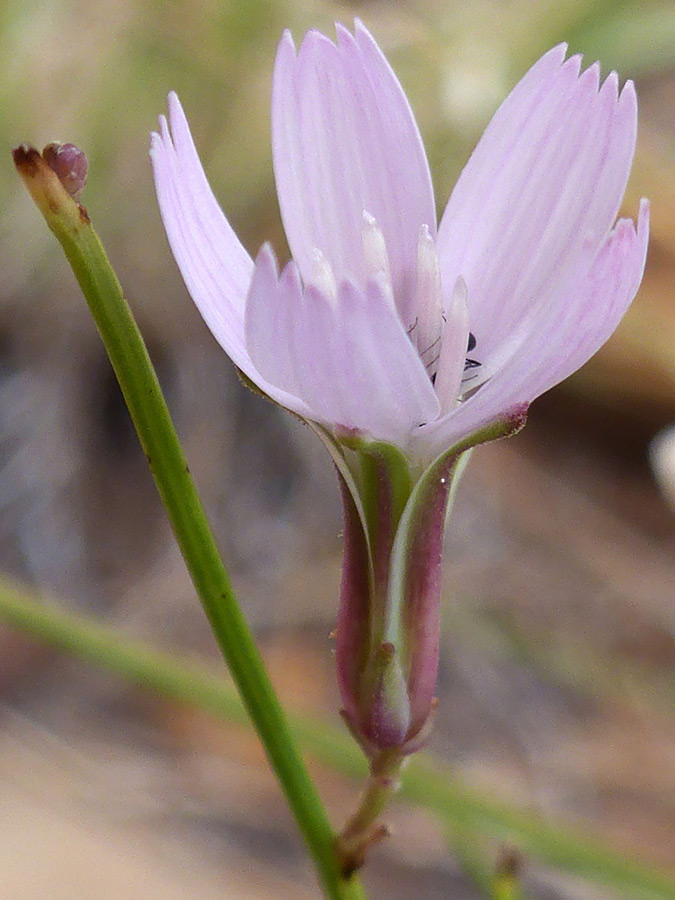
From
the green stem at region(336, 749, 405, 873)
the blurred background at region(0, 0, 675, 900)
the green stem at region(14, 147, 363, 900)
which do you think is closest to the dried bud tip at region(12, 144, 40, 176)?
the green stem at region(14, 147, 363, 900)

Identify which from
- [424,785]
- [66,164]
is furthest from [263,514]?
[66,164]

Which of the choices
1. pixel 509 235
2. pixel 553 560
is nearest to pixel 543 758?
pixel 553 560

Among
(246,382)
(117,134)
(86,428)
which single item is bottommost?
(86,428)

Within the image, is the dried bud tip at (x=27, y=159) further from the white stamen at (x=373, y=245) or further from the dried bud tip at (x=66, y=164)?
the white stamen at (x=373, y=245)

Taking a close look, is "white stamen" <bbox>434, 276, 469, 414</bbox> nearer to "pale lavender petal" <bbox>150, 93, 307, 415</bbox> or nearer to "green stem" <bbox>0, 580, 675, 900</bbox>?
"pale lavender petal" <bbox>150, 93, 307, 415</bbox>

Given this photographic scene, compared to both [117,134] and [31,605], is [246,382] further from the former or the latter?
[117,134]

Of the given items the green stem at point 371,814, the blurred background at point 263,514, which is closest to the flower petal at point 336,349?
the green stem at point 371,814
